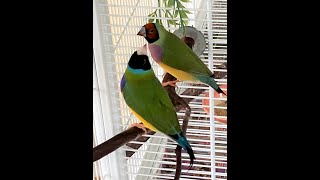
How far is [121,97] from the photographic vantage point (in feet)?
3.01

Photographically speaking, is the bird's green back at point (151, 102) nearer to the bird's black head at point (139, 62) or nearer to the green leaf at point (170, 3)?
the bird's black head at point (139, 62)

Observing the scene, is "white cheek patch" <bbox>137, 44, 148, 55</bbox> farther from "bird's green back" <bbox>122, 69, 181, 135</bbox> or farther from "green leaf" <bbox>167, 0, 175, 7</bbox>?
"green leaf" <bbox>167, 0, 175, 7</bbox>

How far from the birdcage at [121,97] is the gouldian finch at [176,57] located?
0.32 feet

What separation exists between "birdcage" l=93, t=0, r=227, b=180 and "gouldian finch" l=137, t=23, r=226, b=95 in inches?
3.8

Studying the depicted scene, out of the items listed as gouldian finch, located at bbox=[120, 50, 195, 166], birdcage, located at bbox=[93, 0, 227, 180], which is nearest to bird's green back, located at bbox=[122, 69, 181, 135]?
gouldian finch, located at bbox=[120, 50, 195, 166]

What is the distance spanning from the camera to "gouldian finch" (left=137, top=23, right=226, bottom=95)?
72 centimetres

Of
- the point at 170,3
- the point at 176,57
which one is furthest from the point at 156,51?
the point at 170,3

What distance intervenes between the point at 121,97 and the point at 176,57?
8.2 inches

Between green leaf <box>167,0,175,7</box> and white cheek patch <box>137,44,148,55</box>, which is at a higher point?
green leaf <box>167,0,175,7</box>

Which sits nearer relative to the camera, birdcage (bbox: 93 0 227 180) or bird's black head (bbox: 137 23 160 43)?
bird's black head (bbox: 137 23 160 43)
